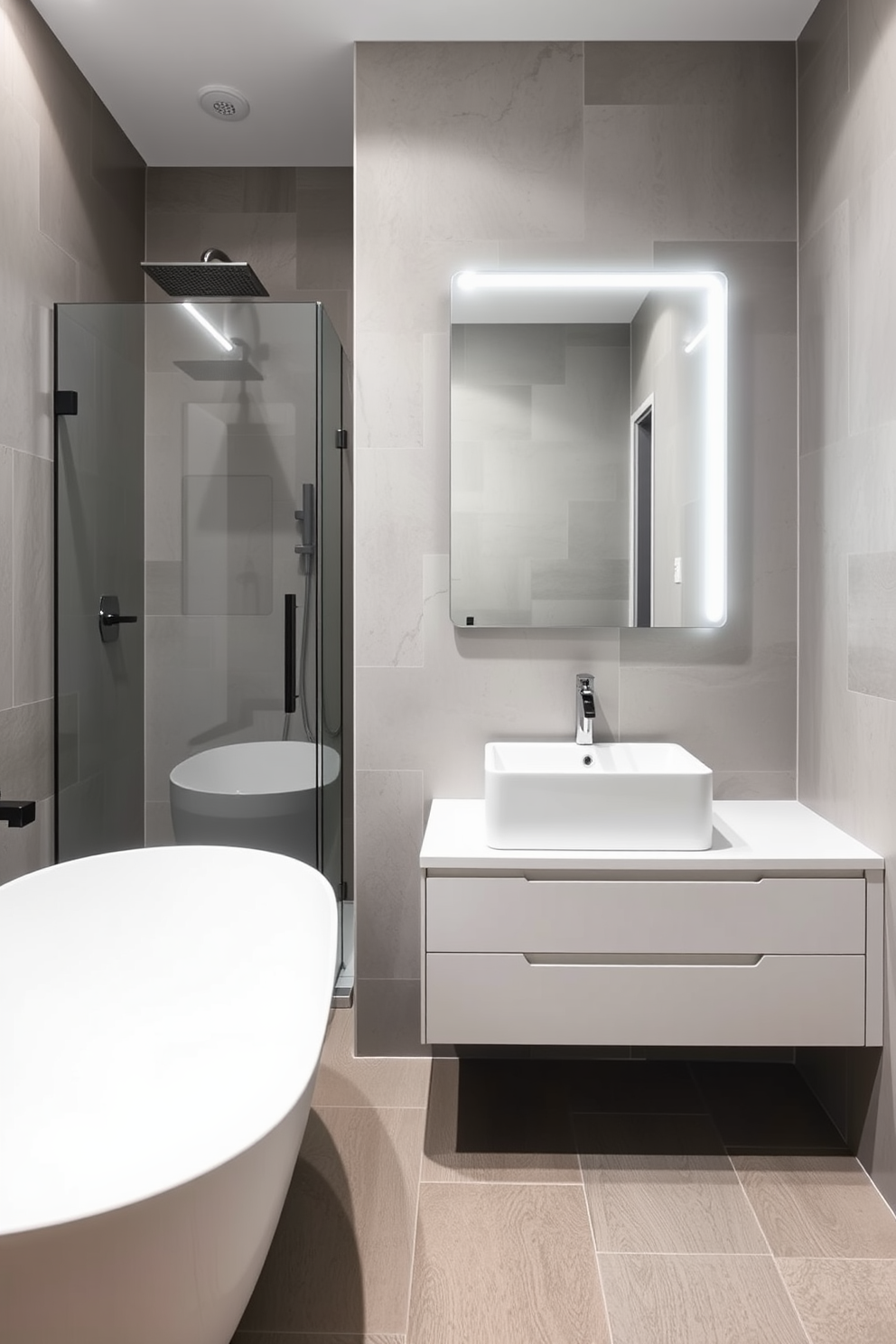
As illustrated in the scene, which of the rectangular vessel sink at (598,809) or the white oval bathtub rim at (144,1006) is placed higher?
the rectangular vessel sink at (598,809)

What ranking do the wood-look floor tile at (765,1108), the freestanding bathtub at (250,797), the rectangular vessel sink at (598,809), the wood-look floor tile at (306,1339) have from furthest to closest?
1. the freestanding bathtub at (250,797)
2. the wood-look floor tile at (765,1108)
3. the rectangular vessel sink at (598,809)
4. the wood-look floor tile at (306,1339)

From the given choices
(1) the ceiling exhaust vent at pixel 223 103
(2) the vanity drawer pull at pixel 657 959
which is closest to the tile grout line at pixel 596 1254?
(2) the vanity drawer pull at pixel 657 959

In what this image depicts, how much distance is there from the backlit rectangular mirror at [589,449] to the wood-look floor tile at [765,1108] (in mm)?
1230

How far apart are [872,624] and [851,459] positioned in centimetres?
40

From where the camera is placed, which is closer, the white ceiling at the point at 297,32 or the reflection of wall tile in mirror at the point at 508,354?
the white ceiling at the point at 297,32

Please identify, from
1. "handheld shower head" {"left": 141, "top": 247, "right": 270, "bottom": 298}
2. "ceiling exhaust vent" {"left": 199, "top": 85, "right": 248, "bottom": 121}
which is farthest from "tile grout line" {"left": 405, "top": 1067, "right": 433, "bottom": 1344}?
"ceiling exhaust vent" {"left": 199, "top": 85, "right": 248, "bottom": 121}

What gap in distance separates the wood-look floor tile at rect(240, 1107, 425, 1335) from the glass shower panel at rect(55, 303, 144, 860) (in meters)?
1.08

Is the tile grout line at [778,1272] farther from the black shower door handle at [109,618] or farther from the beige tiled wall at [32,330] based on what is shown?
the black shower door handle at [109,618]

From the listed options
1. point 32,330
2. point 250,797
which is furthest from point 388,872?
point 32,330

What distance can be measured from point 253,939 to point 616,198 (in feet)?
6.84

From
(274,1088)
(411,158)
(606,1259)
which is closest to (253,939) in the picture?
(274,1088)

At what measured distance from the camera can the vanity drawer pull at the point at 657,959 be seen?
1861 millimetres

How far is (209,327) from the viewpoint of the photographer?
236 cm

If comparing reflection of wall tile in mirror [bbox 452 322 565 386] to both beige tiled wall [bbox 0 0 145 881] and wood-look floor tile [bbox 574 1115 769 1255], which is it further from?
wood-look floor tile [bbox 574 1115 769 1255]
